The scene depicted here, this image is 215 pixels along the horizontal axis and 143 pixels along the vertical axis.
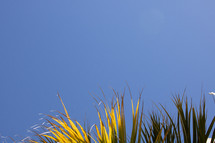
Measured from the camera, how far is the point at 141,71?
76.8 ft

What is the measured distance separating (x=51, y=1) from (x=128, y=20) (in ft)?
20.6

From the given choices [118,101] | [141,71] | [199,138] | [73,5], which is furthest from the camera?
[141,71]

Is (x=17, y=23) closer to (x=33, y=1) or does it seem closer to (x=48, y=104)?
(x=33, y=1)

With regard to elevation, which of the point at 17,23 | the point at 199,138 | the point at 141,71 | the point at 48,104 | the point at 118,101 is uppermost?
the point at 17,23

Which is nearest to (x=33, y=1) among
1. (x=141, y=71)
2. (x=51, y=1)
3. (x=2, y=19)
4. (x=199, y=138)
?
(x=51, y=1)

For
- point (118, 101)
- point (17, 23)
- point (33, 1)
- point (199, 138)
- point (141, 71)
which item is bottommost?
point (199, 138)

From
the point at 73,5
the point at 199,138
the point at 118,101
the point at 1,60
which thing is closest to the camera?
the point at 118,101

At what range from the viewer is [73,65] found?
22.5m

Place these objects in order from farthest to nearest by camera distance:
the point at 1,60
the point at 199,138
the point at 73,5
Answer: the point at 73,5 < the point at 1,60 < the point at 199,138

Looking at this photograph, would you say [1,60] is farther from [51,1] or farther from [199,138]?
[199,138]

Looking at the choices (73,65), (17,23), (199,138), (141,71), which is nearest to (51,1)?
(17,23)

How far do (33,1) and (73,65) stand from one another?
5.73m

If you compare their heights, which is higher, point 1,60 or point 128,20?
point 128,20

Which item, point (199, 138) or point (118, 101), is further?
point (199, 138)
